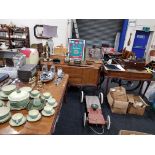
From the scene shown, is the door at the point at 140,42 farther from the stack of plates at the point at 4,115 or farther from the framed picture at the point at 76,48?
the stack of plates at the point at 4,115

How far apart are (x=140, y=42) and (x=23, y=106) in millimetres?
6758

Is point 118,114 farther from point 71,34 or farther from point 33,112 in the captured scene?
point 71,34

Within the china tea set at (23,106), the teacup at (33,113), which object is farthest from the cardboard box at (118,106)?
the teacup at (33,113)

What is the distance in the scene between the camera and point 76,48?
3.28m

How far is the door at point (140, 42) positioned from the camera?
668 cm

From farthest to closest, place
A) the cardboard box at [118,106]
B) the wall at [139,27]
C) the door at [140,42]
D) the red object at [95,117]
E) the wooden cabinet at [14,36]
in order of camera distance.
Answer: the door at [140,42]
the wall at [139,27]
the wooden cabinet at [14,36]
the cardboard box at [118,106]
the red object at [95,117]

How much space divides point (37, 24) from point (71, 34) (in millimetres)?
1484

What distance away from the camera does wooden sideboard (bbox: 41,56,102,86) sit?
3146 millimetres

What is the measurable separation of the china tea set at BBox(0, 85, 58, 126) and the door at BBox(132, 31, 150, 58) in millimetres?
6287

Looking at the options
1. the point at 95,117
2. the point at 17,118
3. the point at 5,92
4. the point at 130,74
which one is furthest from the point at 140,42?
the point at 17,118

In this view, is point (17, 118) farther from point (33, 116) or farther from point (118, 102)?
point (118, 102)

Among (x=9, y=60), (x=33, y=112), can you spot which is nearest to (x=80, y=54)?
(x=9, y=60)

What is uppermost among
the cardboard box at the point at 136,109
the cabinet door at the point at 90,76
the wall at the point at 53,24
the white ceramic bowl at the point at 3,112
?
the wall at the point at 53,24

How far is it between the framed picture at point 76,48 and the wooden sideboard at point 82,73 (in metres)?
0.31
